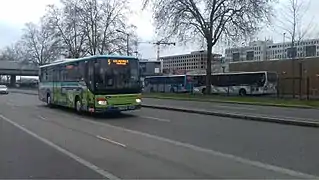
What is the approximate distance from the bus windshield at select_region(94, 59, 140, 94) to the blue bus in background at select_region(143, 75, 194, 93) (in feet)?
130

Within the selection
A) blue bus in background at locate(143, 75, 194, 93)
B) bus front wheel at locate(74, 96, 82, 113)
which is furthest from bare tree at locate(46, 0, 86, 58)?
bus front wheel at locate(74, 96, 82, 113)

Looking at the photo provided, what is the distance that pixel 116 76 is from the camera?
1967cm

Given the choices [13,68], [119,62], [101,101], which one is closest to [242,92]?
[119,62]

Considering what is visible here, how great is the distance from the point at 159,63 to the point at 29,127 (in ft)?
202

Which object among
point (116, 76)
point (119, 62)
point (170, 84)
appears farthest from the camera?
point (170, 84)

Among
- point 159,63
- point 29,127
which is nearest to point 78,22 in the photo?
point 159,63

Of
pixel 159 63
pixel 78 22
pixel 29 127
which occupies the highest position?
pixel 78 22

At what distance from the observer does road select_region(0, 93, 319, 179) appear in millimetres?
7660

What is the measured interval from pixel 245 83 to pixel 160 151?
136 feet

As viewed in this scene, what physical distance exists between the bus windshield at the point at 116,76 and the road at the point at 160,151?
394 centimetres

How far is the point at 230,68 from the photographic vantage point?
2496 inches

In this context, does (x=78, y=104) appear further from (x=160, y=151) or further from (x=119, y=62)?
(x=160, y=151)

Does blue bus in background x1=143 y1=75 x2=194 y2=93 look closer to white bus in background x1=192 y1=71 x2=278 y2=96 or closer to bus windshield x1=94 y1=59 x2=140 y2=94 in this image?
white bus in background x1=192 y1=71 x2=278 y2=96

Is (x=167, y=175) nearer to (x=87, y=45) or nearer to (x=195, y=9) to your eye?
(x=195, y=9)
